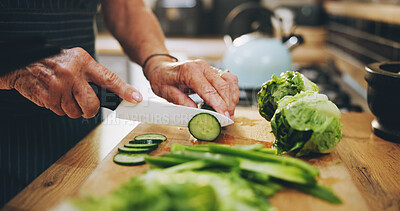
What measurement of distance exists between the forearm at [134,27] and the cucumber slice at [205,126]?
588mm

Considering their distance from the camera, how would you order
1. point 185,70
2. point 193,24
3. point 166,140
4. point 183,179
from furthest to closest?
point 193,24
point 185,70
point 166,140
point 183,179

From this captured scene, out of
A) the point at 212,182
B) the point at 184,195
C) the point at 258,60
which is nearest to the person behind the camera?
the point at 184,195

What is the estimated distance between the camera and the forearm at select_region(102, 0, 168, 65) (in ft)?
5.94

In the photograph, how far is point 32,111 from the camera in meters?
1.46

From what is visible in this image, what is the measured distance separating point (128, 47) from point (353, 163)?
123 cm

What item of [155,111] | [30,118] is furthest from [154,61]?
[30,118]

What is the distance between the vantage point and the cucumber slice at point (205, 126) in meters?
1.31

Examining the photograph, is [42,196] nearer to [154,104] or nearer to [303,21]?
[154,104]

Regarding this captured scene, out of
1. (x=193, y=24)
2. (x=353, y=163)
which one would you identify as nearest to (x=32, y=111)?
(x=353, y=163)

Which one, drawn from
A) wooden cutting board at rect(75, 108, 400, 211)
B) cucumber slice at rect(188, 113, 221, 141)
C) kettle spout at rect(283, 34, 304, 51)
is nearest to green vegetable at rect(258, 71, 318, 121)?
wooden cutting board at rect(75, 108, 400, 211)

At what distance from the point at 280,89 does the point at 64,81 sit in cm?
81

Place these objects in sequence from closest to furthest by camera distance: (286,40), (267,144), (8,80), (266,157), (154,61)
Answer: (266,157)
(8,80)
(267,144)
(154,61)
(286,40)

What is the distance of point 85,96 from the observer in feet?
4.24

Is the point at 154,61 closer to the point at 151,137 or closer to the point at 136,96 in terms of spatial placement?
the point at 136,96
